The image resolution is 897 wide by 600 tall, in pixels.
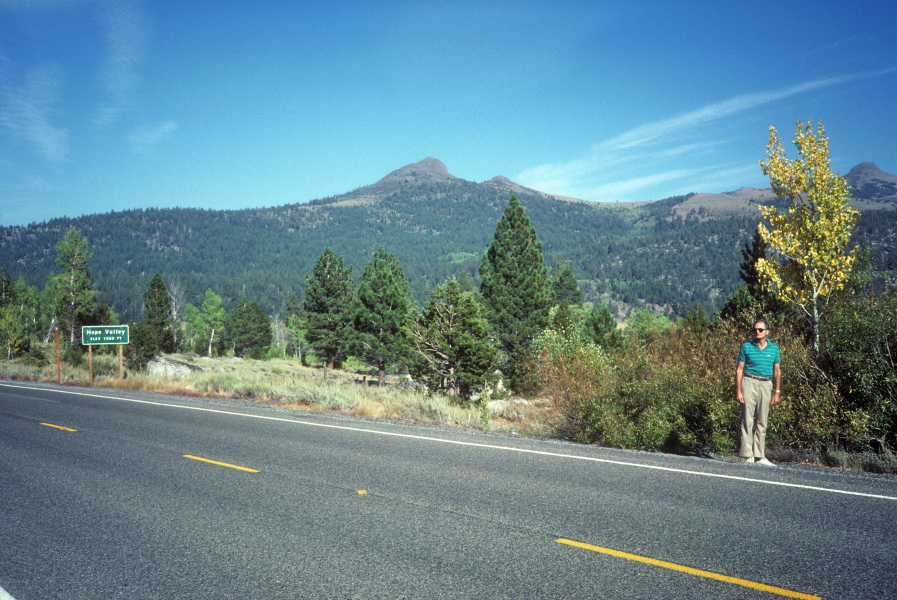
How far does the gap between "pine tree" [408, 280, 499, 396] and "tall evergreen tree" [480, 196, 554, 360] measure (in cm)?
1156

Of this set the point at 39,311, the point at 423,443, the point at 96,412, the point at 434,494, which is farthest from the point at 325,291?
the point at 39,311

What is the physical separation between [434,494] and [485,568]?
2.10m

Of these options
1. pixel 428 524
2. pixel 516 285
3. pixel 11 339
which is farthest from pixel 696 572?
pixel 11 339

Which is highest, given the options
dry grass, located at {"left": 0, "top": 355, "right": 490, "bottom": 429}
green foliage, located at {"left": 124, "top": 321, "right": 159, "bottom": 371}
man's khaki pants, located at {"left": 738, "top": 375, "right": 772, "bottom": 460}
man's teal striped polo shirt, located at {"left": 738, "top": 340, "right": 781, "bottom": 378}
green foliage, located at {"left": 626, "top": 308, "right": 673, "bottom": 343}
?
green foliage, located at {"left": 626, "top": 308, "right": 673, "bottom": 343}

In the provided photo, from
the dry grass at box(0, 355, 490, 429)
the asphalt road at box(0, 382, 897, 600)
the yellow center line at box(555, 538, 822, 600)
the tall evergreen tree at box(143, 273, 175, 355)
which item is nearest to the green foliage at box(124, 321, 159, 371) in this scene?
the tall evergreen tree at box(143, 273, 175, 355)

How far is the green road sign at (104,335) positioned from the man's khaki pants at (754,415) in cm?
2331

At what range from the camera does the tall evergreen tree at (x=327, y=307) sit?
52969 millimetres

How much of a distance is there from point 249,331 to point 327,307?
40056mm

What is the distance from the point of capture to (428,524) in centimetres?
509

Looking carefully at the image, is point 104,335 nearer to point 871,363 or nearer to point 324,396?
point 324,396

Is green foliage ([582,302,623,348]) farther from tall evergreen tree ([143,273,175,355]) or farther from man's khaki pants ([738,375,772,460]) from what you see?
tall evergreen tree ([143,273,175,355])

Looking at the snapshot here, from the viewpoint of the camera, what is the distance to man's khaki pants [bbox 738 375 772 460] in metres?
8.09

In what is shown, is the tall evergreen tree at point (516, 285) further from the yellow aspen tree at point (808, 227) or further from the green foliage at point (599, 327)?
the yellow aspen tree at point (808, 227)

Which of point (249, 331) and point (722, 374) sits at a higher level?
point (722, 374)
